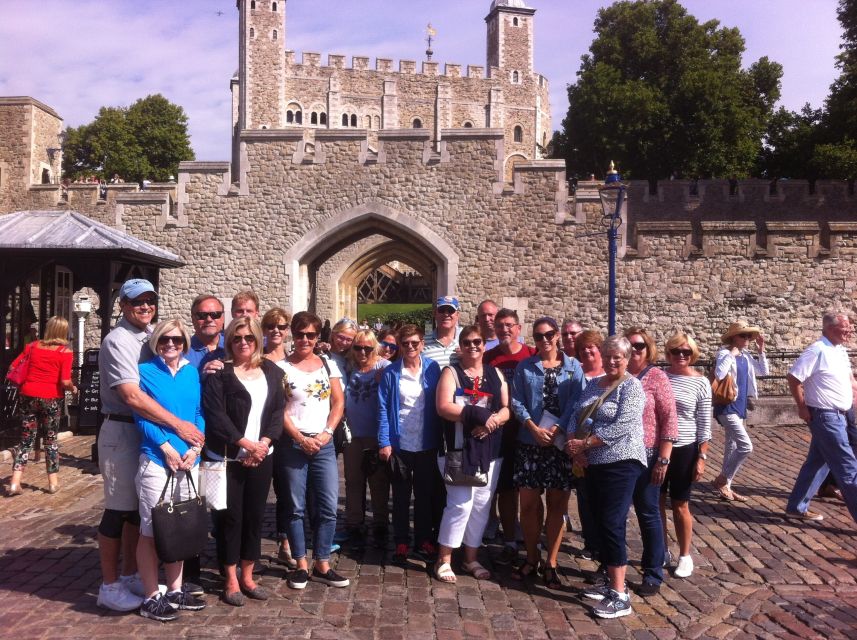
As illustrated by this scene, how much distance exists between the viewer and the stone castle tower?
47375 mm

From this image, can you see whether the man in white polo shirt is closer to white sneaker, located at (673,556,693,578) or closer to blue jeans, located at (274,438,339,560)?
white sneaker, located at (673,556,693,578)

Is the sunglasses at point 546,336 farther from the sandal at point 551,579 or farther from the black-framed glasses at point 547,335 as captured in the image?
the sandal at point 551,579

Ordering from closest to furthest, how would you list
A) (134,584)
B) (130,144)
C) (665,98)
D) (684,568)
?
(134,584), (684,568), (665,98), (130,144)

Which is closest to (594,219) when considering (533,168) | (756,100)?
(533,168)

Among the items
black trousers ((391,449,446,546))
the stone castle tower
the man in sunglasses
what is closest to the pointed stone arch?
black trousers ((391,449,446,546))

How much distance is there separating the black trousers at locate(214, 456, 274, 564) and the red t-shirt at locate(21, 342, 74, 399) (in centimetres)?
321

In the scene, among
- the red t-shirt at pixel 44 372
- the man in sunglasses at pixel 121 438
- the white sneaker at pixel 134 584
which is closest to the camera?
the man in sunglasses at pixel 121 438

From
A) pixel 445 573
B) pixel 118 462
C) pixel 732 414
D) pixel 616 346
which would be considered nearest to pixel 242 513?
pixel 118 462

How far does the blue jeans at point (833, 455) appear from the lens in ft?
17.3

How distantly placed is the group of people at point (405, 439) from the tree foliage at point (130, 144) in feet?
122

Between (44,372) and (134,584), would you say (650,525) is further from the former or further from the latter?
(44,372)

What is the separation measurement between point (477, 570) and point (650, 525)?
1045 millimetres

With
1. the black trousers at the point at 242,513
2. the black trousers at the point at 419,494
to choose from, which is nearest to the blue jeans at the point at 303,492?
the black trousers at the point at 242,513

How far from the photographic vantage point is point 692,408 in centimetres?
458
